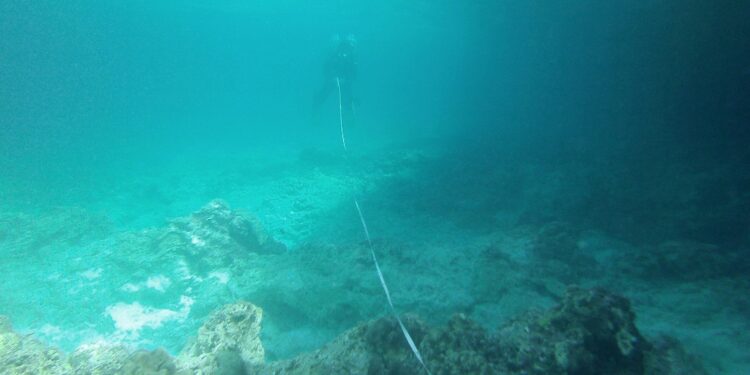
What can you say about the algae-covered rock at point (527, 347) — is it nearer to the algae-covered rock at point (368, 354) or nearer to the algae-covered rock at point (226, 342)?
the algae-covered rock at point (368, 354)

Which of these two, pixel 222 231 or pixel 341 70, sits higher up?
pixel 341 70

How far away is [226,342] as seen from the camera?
14.4 feet

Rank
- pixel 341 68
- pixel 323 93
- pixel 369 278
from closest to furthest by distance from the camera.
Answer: pixel 369 278 → pixel 341 68 → pixel 323 93

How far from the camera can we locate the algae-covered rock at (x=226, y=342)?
4.00 meters

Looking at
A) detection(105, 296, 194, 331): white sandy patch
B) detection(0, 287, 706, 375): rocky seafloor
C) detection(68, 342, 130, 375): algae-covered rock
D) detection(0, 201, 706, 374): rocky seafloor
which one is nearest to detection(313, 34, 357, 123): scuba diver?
detection(105, 296, 194, 331): white sandy patch

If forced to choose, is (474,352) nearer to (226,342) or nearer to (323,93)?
(226,342)

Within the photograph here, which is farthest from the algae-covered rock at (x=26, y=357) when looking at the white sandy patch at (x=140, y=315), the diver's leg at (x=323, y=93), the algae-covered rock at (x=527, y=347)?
the diver's leg at (x=323, y=93)

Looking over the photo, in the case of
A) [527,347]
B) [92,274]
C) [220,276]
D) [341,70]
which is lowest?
[527,347]

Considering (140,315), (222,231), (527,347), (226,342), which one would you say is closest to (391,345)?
(527,347)

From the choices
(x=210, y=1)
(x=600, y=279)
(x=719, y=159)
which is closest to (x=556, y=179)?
(x=719, y=159)

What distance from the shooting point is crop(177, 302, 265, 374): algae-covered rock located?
4.00 m

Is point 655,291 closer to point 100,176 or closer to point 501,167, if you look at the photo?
point 501,167

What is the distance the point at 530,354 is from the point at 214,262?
8.55m

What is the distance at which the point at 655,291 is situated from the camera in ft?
18.1
